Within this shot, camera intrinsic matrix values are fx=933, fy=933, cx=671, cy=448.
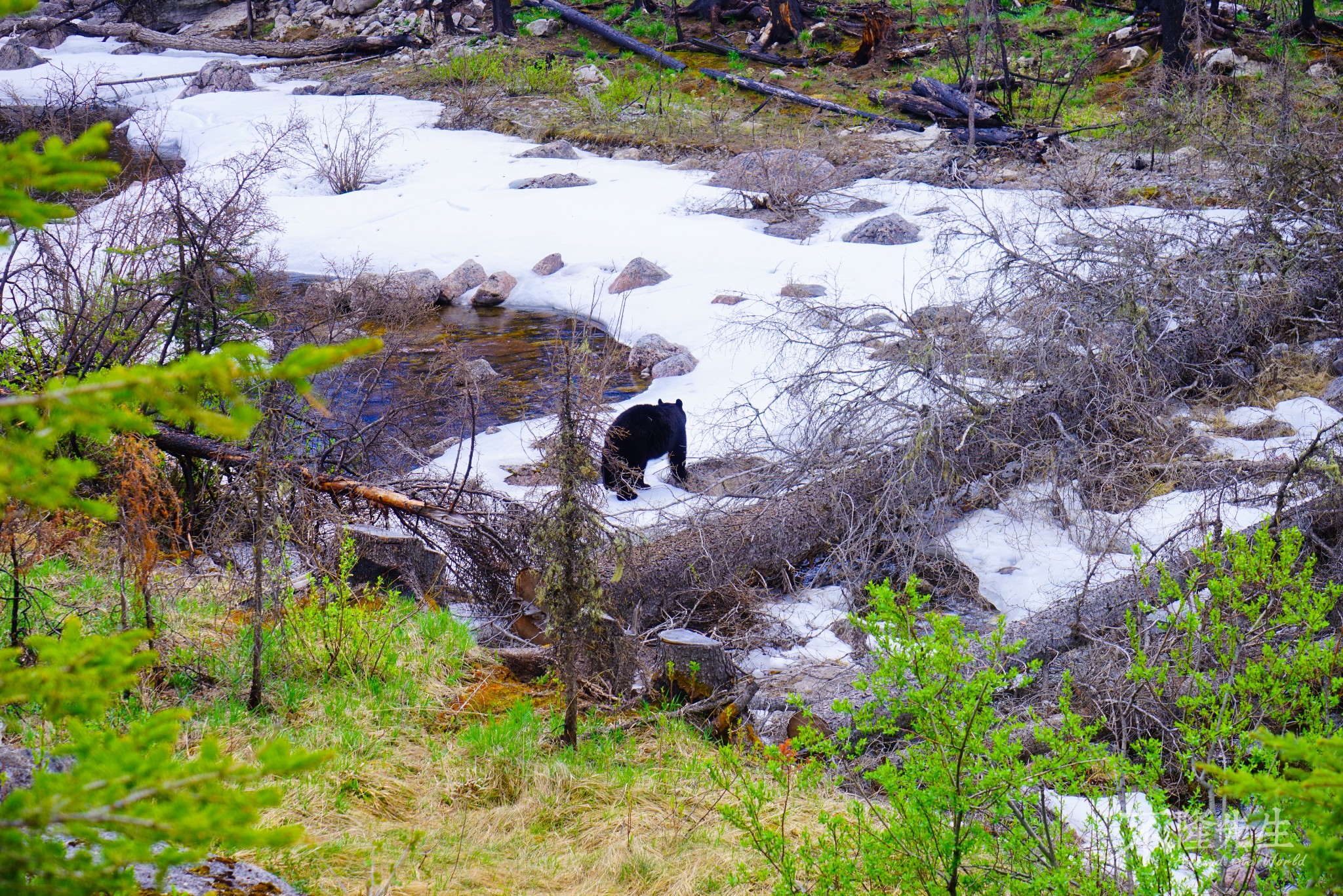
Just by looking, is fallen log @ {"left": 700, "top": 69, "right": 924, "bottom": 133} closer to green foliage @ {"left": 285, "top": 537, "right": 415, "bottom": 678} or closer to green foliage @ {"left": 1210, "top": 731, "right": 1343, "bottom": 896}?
green foliage @ {"left": 285, "top": 537, "right": 415, "bottom": 678}

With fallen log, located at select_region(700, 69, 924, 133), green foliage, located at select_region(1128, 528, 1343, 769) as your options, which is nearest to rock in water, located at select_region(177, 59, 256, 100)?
fallen log, located at select_region(700, 69, 924, 133)

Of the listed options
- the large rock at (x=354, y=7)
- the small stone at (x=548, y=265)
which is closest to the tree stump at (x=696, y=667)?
the small stone at (x=548, y=265)

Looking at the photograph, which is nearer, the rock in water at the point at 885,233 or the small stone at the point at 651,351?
the small stone at the point at 651,351

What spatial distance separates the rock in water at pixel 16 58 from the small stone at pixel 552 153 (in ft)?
50.2

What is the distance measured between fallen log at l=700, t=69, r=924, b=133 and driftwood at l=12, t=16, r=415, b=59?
10.1 meters

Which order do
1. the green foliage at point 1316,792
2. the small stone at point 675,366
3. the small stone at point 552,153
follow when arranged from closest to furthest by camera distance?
the green foliage at point 1316,792 < the small stone at point 675,366 < the small stone at point 552,153

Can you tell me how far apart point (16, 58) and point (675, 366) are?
23080 mm

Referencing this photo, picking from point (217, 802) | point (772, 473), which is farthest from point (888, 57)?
point (217, 802)

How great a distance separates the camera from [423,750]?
394cm

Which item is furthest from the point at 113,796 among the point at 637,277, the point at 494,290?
the point at 494,290

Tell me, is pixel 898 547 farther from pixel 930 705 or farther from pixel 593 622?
pixel 930 705

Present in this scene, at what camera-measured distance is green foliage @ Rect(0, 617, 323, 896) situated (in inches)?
44.6

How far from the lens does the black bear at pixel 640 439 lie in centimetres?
726

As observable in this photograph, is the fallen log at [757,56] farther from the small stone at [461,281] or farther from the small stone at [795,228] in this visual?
the small stone at [461,281]
